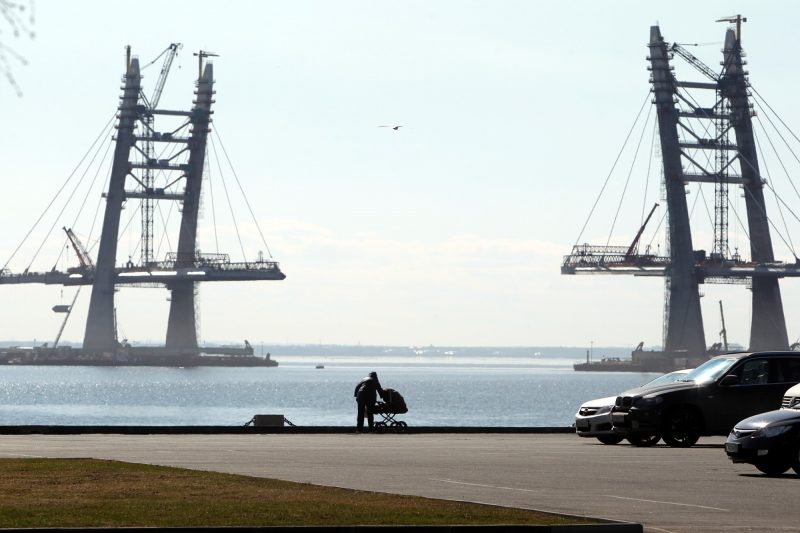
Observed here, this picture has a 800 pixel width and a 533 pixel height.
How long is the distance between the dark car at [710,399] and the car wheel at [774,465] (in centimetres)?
697

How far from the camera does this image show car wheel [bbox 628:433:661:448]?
30634 mm

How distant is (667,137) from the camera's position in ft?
513

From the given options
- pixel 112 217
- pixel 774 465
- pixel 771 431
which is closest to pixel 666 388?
pixel 774 465

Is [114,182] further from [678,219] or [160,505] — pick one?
[160,505]

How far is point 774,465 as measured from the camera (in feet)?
74.2

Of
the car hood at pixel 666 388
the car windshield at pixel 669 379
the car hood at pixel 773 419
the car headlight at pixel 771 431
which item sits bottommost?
the car headlight at pixel 771 431

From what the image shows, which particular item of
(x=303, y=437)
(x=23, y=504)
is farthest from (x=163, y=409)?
(x=23, y=504)

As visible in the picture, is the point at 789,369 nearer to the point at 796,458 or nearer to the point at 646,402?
the point at 646,402

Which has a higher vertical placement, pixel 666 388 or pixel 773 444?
pixel 666 388

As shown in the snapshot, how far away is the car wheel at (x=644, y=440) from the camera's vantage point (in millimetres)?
30634

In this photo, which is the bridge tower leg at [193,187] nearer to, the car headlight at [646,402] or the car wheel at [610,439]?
the car wheel at [610,439]

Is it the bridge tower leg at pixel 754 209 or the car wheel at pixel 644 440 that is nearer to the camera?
the car wheel at pixel 644 440

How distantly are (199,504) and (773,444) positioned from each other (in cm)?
913

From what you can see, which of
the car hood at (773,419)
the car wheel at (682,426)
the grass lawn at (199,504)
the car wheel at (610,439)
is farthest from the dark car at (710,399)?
the grass lawn at (199,504)
